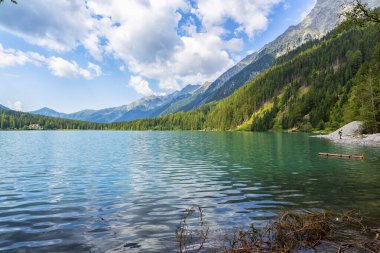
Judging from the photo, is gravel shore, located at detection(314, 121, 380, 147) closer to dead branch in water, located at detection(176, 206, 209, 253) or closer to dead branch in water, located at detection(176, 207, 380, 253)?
dead branch in water, located at detection(176, 207, 380, 253)

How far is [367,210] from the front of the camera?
778 inches

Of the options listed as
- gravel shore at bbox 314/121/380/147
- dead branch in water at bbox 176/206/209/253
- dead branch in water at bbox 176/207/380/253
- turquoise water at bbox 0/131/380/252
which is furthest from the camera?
gravel shore at bbox 314/121/380/147

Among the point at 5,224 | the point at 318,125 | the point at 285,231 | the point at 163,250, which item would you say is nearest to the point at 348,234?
the point at 285,231

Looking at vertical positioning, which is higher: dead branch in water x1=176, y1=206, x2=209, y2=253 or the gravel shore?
the gravel shore

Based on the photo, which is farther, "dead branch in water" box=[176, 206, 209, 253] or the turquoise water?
the turquoise water

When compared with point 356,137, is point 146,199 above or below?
below

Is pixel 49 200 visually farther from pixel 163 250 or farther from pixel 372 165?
pixel 372 165

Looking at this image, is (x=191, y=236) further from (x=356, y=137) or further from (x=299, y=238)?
(x=356, y=137)

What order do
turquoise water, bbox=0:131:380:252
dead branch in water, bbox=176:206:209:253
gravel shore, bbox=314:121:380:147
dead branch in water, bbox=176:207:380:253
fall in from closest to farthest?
dead branch in water, bbox=176:207:380:253
dead branch in water, bbox=176:206:209:253
turquoise water, bbox=0:131:380:252
gravel shore, bbox=314:121:380:147

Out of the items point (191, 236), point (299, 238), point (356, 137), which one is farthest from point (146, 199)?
point (356, 137)

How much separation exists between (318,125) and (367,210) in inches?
7436

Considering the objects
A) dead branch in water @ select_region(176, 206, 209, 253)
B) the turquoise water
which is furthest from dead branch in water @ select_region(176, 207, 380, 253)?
the turquoise water

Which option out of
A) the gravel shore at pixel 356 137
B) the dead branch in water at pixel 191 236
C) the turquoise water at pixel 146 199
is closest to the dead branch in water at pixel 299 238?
the dead branch in water at pixel 191 236

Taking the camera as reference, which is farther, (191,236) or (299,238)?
(191,236)
